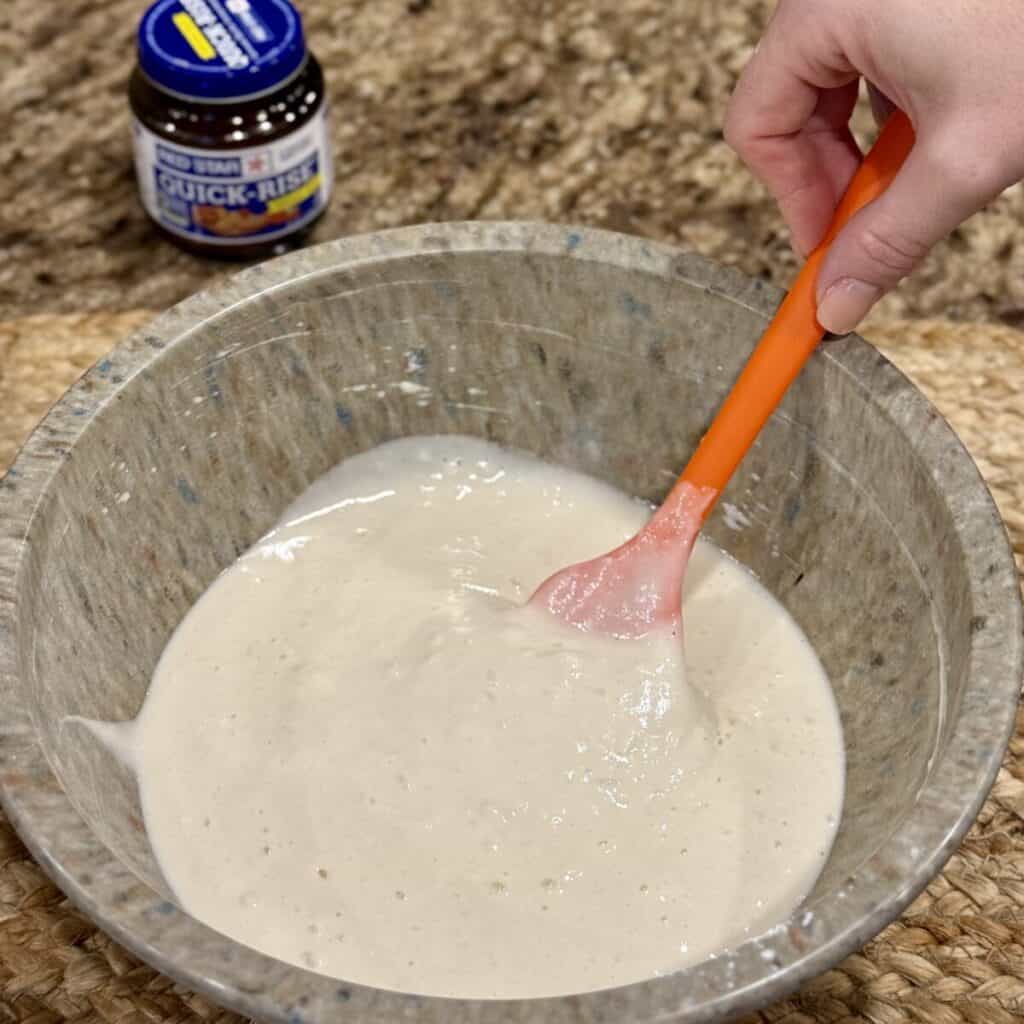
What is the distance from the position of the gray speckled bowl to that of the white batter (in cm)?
3

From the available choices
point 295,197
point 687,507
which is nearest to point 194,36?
point 295,197

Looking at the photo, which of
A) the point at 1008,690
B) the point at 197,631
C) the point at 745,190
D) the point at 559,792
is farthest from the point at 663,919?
the point at 745,190

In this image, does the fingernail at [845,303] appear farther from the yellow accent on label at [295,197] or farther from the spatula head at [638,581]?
the yellow accent on label at [295,197]

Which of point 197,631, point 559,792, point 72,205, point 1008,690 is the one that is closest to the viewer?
point 1008,690

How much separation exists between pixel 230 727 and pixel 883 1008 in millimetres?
400

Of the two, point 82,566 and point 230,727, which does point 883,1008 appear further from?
point 82,566

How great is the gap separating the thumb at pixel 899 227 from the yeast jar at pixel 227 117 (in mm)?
480

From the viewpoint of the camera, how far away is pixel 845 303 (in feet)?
3.06

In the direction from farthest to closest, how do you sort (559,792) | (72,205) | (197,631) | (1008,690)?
(72,205)
(197,631)
(559,792)
(1008,690)

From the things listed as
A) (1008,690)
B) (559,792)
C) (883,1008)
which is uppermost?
(1008,690)

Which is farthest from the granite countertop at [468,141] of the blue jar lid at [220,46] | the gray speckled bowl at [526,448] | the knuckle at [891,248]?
the knuckle at [891,248]

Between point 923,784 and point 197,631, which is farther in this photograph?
point 197,631

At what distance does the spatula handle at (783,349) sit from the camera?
3.06ft

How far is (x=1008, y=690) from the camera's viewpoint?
0.81 m
